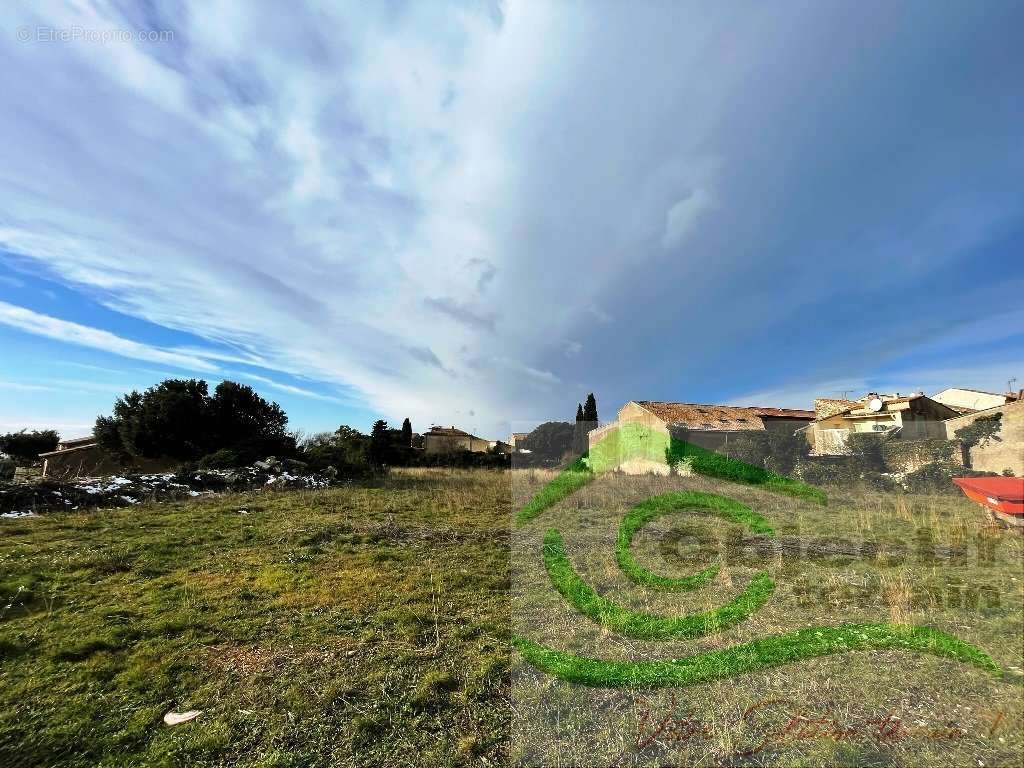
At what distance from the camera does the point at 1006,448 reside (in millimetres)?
3674

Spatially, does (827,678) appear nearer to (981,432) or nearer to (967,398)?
(981,432)

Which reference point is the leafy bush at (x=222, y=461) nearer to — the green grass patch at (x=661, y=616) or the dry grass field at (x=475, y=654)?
the dry grass field at (x=475, y=654)

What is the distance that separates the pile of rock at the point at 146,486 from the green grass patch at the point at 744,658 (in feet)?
39.3

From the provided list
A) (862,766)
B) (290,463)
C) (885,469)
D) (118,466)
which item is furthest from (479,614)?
(118,466)

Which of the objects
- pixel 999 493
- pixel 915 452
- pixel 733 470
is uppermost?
pixel 915 452

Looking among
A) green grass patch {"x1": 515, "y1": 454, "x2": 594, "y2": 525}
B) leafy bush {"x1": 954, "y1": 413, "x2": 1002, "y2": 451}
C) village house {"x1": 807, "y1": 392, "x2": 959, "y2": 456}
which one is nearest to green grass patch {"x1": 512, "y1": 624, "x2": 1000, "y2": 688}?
leafy bush {"x1": 954, "y1": 413, "x2": 1002, "y2": 451}

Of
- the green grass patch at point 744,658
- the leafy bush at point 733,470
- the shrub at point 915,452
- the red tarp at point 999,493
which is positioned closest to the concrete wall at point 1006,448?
the shrub at point 915,452

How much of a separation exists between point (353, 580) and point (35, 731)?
2983mm

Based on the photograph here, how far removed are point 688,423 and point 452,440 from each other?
2528cm

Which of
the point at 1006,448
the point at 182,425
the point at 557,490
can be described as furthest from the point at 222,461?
the point at 1006,448

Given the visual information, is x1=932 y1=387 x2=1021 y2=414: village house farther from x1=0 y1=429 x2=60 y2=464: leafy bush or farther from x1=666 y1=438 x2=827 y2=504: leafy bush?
x1=0 y1=429 x2=60 y2=464: leafy bush

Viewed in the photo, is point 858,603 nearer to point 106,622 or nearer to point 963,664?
point 963,664

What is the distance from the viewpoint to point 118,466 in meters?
21.3

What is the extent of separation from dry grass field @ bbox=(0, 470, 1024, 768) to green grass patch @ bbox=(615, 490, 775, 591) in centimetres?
23
